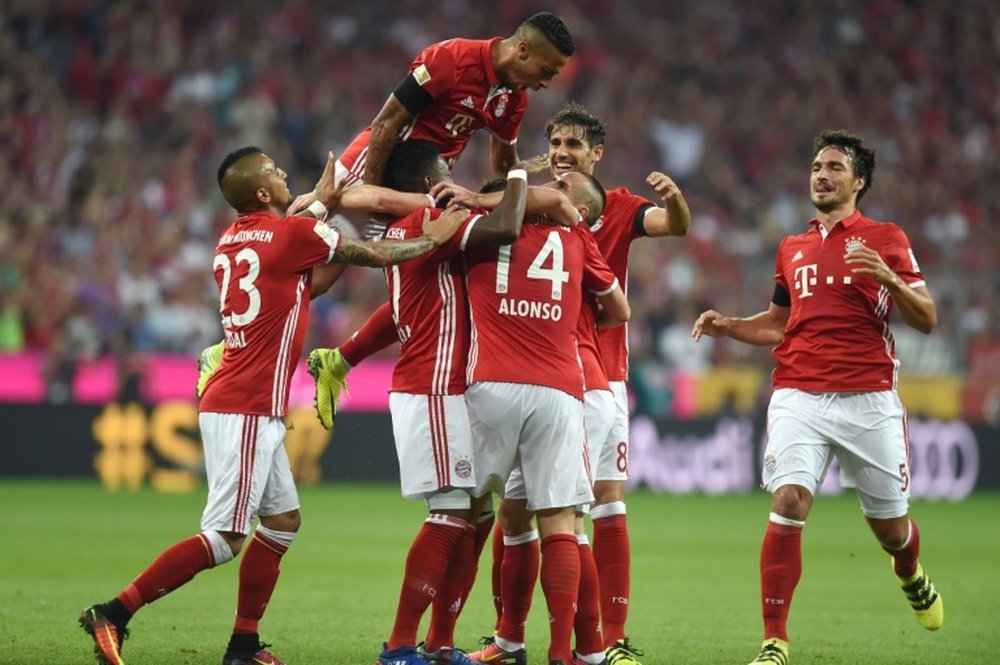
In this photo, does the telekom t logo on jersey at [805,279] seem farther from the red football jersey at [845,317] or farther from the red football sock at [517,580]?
Answer: the red football sock at [517,580]

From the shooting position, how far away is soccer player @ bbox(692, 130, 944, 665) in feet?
24.6

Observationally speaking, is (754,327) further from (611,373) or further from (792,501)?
(792,501)

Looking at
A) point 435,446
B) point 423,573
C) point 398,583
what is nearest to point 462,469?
point 435,446

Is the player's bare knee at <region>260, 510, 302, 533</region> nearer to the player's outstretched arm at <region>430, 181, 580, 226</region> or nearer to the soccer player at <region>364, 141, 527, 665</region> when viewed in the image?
the soccer player at <region>364, 141, 527, 665</region>

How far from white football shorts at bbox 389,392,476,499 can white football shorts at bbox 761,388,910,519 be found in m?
1.75

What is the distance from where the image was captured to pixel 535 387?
262 inches

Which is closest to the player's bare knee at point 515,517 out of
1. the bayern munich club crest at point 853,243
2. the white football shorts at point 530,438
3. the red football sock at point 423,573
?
the white football shorts at point 530,438

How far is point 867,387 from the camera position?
770 cm

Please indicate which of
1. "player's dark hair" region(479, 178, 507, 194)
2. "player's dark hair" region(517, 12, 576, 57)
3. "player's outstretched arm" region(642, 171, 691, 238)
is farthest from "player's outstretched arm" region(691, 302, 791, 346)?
"player's dark hair" region(517, 12, 576, 57)

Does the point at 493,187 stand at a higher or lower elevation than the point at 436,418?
higher

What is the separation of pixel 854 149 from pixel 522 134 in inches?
603

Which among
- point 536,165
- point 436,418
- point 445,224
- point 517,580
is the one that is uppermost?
point 536,165

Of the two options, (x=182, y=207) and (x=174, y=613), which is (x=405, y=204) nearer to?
(x=174, y=613)

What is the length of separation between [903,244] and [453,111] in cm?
243
